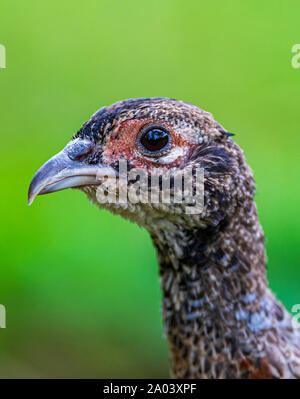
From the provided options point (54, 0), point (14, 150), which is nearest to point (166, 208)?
point (14, 150)

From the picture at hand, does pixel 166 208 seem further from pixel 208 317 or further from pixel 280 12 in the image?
→ pixel 280 12
